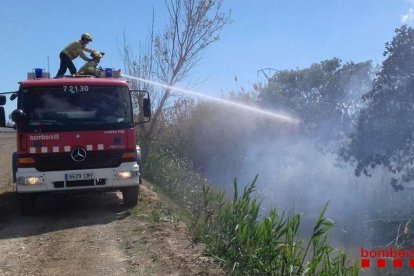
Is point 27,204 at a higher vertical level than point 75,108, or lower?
lower

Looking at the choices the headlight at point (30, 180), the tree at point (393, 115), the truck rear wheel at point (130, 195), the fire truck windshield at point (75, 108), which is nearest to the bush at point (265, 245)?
the truck rear wheel at point (130, 195)

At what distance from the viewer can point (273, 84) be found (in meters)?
18.5

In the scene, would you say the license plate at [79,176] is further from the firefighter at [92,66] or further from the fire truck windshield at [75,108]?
the firefighter at [92,66]

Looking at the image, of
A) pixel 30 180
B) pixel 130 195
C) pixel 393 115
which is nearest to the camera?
pixel 30 180

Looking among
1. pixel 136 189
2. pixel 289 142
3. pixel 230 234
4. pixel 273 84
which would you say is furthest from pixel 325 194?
pixel 230 234

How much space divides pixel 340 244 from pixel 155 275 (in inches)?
352

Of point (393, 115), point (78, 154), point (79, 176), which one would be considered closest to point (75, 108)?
point (78, 154)

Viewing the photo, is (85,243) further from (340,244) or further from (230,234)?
(340,244)

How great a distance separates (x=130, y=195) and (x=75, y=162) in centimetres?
144

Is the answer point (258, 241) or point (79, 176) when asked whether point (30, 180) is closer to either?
point (79, 176)

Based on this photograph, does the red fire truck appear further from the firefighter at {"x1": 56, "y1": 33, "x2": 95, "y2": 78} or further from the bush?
the bush

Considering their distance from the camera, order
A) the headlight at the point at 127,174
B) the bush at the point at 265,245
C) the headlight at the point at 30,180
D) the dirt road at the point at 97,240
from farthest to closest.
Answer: the headlight at the point at 127,174
the headlight at the point at 30,180
the dirt road at the point at 97,240
the bush at the point at 265,245

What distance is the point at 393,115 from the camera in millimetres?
13234

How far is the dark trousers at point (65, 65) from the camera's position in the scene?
9633mm
